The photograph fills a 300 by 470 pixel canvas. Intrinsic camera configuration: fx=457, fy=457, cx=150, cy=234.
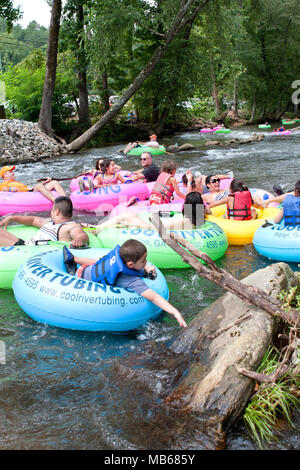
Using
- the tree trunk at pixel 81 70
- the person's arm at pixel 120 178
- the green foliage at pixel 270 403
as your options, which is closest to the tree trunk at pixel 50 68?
the tree trunk at pixel 81 70

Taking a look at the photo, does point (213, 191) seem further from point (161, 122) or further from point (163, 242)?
point (161, 122)

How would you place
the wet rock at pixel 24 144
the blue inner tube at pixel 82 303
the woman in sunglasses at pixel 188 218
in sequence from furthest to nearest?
the wet rock at pixel 24 144 < the woman in sunglasses at pixel 188 218 < the blue inner tube at pixel 82 303

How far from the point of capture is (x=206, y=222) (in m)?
6.18

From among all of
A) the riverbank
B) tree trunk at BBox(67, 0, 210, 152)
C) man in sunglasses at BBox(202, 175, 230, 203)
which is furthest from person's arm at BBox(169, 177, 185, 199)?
tree trunk at BBox(67, 0, 210, 152)

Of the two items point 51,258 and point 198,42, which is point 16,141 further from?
point 51,258

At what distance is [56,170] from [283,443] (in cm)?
1170

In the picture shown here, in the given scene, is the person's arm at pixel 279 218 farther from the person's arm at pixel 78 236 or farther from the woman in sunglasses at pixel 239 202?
the person's arm at pixel 78 236

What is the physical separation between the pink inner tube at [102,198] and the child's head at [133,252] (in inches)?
172

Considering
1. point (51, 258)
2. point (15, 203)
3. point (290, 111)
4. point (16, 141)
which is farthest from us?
point (290, 111)

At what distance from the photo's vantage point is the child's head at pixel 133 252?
13.3 feet

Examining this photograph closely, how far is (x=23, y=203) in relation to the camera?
8320 millimetres

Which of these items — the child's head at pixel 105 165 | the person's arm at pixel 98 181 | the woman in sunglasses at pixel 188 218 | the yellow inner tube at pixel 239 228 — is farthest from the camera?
the child's head at pixel 105 165

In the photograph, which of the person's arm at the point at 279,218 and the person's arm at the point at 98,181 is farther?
the person's arm at the point at 98,181

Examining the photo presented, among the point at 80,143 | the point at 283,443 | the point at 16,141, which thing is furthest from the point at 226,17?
the point at 283,443
